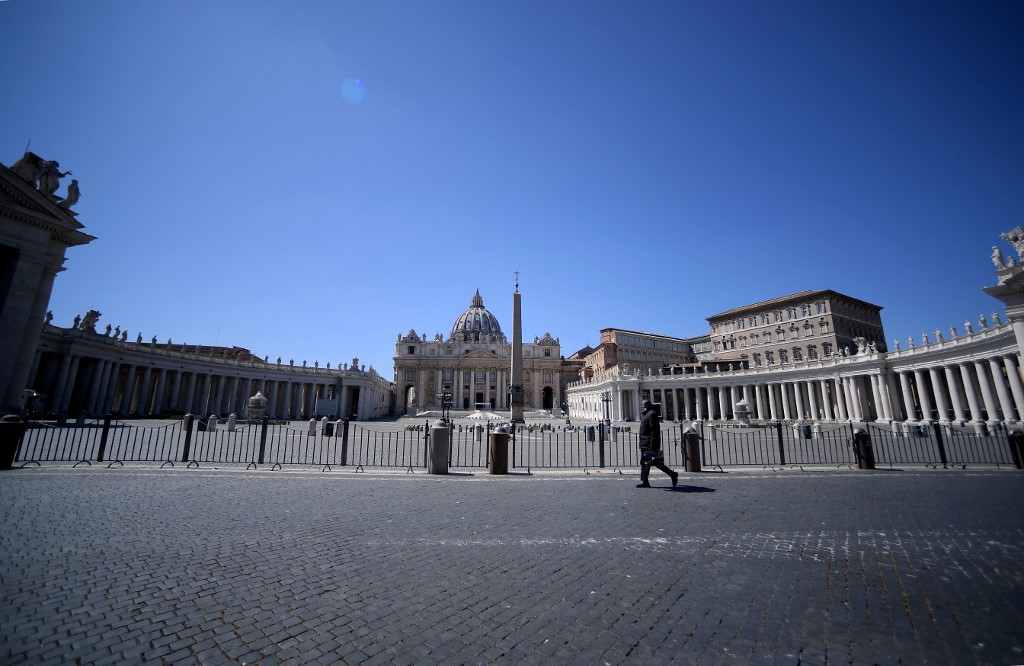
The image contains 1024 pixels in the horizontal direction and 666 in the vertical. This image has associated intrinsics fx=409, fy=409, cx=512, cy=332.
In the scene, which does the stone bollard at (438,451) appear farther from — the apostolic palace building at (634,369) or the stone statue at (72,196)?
the stone statue at (72,196)

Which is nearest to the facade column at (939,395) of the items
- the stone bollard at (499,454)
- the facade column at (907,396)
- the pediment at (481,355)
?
the facade column at (907,396)

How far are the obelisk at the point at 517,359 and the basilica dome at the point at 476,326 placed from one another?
7334 centimetres

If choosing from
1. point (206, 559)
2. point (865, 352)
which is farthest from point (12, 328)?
point (865, 352)

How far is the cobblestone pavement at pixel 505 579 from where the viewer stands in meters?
3.22

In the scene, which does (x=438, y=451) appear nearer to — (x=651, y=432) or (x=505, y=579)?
(x=651, y=432)

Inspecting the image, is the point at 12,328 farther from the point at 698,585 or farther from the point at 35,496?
the point at 698,585

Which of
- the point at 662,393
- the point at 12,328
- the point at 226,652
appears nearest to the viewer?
the point at 226,652

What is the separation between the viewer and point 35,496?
313 inches

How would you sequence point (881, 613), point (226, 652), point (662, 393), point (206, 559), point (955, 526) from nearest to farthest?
1. point (226, 652)
2. point (881, 613)
3. point (206, 559)
4. point (955, 526)
5. point (662, 393)

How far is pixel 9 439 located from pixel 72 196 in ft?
80.0

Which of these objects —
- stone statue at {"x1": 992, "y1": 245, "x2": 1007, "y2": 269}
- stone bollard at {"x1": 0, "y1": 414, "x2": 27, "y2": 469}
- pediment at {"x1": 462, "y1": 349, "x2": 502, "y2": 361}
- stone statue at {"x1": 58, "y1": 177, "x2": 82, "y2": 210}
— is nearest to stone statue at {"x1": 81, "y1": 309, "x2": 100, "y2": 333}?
stone statue at {"x1": 58, "y1": 177, "x2": 82, "y2": 210}

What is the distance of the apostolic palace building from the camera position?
76.1 ft

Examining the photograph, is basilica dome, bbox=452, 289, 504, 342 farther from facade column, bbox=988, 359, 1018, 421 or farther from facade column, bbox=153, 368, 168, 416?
facade column, bbox=988, 359, 1018, 421

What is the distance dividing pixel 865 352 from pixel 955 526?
1719 inches
